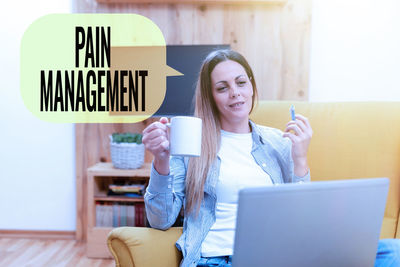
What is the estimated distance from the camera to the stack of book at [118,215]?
221 cm

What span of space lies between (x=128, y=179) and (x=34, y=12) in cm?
136

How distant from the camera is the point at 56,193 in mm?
2520

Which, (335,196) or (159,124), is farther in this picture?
(159,124)

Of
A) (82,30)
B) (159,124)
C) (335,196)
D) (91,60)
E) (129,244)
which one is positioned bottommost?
(129,244)

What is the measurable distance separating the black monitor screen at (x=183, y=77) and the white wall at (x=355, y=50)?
2.27ft

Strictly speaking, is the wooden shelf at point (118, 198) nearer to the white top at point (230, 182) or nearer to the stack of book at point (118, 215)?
the stack of book at point (118, 215)

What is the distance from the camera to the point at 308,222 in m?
0.62

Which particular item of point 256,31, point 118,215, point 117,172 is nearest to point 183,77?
point 256,31

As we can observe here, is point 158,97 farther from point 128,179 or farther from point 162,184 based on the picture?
point 162,184

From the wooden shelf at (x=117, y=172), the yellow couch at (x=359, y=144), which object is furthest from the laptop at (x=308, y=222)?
the wooden shelf at (x=117, y=172)

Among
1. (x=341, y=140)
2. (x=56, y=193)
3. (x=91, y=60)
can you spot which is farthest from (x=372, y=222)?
(x=56, y=193)

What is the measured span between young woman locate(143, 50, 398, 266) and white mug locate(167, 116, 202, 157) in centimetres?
8

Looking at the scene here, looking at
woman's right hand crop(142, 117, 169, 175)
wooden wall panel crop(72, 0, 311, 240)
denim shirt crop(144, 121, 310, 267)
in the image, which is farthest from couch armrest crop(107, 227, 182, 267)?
wooden wall panel crop(72, 0, 311, 240)

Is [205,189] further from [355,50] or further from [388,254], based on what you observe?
[355,50]
